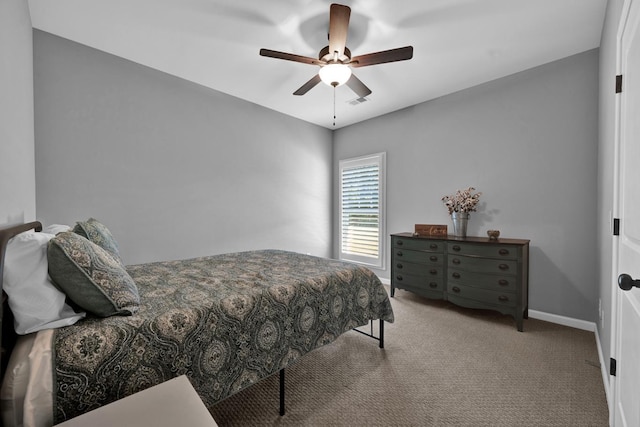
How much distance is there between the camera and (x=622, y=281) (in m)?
1.05

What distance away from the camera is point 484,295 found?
3.02 m

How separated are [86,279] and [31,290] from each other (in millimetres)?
165

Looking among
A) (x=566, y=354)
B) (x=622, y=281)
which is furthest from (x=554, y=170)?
(x=622, y=281)

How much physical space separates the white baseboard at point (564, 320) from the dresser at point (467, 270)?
123 millimetres

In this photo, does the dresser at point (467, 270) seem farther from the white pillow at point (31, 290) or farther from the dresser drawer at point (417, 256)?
the white pillow at point (31, 290)

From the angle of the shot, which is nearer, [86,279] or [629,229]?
[86,279]

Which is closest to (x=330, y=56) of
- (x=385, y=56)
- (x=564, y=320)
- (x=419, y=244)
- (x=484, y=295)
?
(x=385, y=56)

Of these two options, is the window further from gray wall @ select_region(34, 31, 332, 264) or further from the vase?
the vase

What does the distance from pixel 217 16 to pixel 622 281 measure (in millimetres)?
3014

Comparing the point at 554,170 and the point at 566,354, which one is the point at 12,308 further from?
the point at 554,170

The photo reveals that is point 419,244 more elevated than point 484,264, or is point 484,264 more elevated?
point 419,244

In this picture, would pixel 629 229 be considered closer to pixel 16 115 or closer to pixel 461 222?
pixel 461 222

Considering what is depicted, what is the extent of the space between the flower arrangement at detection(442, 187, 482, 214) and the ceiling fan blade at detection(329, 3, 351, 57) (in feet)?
7.59

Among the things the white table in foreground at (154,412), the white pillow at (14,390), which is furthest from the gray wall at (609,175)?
the white pillow at (14,390)
